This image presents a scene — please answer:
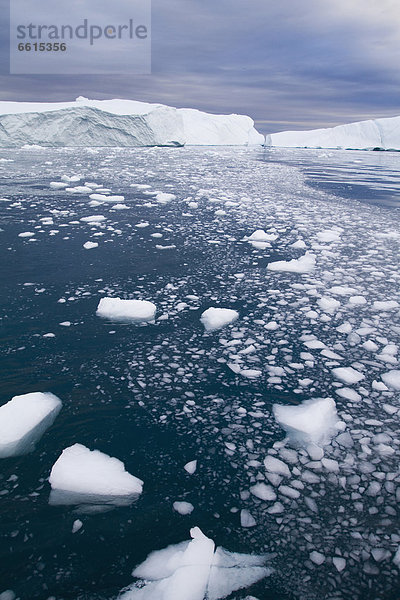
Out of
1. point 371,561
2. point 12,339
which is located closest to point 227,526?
point 371,561

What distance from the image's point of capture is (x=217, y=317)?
8.65ft

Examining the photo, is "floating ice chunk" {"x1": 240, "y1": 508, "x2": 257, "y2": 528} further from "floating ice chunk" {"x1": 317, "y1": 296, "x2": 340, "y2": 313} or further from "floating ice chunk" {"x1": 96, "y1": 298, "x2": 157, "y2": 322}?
"floating ice chunk" {"x1": 317, "y1": 296, "x2": 340, "y2": 313}

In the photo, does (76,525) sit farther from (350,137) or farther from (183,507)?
(350,137)

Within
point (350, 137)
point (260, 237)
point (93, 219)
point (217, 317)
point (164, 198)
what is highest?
point (350, 137)

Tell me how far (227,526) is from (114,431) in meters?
0.64

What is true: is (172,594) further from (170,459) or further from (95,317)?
(95,317)

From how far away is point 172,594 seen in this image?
108 cm

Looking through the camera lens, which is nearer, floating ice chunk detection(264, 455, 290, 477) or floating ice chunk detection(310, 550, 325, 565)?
floating ice chunk detection(310, 550, 325, 565)

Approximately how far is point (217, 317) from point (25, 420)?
4.57ft

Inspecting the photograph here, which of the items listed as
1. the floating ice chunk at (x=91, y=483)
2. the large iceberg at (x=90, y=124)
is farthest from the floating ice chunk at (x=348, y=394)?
the large iceberg at (x=90, y=124)

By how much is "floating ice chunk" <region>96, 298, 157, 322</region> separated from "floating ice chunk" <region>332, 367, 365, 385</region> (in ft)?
4.20

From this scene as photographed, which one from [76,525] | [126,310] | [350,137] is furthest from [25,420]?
[350,137]

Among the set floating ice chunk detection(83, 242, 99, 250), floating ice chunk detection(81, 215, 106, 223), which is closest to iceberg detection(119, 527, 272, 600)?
floating ice chunk detection(83, 242, 99, 250)

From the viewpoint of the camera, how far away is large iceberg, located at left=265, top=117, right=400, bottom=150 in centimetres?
6153
